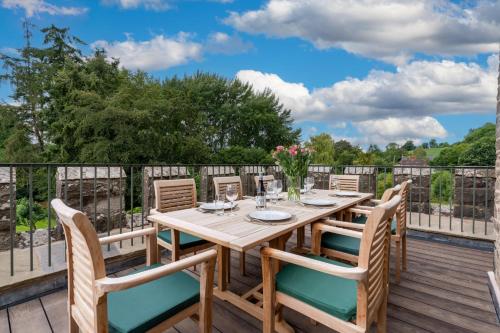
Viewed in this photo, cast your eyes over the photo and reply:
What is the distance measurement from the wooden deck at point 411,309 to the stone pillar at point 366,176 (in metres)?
1.96

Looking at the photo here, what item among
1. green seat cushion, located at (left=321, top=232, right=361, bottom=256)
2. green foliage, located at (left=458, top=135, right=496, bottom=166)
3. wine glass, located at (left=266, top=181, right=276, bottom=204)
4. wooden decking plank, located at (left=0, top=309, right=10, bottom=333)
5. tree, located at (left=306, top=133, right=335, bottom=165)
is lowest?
wooden decking plank, located at (left=0, top=309, right=10, bottom=333)

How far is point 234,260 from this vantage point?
312 centimetres

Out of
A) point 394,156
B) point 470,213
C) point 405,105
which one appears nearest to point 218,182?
point 470,213

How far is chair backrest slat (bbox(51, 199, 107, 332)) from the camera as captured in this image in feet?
3.59

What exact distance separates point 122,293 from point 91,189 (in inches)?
81.1

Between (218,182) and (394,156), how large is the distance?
60.4 ft

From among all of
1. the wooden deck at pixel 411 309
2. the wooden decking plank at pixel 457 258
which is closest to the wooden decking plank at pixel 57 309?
the wooden deck at pixel 411 309

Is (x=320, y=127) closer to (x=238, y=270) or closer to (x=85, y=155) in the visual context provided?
(x=85, y=155)

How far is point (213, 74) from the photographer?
674 inches

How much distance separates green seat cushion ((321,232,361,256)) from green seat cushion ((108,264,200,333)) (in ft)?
3.75

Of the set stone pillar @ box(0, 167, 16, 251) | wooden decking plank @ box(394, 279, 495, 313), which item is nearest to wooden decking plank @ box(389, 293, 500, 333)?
wooden decking plank @ box(394, 279, 495, 313)

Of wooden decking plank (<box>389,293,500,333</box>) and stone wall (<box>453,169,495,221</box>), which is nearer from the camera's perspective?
wooden decking plank (<box>389,293,500,333</box>)

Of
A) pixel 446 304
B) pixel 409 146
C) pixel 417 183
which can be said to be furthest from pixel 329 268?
pixel 409 146

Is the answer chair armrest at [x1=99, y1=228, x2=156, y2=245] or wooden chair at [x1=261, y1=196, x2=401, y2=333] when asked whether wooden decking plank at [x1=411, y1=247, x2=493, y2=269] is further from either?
chair armrest at [x1=99, y1=228, x2=156, y2=245]
